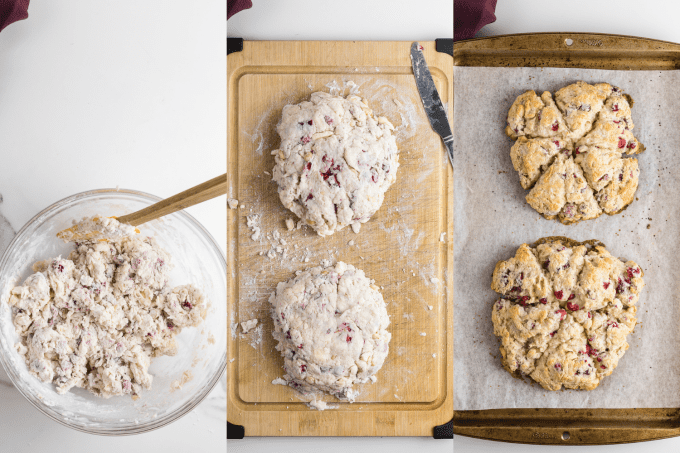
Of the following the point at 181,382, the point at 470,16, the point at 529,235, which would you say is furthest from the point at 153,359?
the point at 470,16

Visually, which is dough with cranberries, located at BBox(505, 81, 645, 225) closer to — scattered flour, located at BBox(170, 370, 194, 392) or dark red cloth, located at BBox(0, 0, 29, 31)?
scattered flour, located at BBox(170, 370, 194, 392)

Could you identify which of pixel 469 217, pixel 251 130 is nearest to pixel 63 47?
pixel 251 130

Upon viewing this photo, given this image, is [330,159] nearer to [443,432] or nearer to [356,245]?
[356,245]

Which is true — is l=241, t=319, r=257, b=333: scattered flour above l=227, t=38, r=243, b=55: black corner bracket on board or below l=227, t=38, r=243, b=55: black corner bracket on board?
below

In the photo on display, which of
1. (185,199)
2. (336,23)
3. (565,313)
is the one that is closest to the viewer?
(185,199)

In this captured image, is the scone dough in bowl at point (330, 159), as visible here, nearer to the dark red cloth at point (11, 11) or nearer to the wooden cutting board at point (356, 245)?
the wooden cutting board at point (356, 245)

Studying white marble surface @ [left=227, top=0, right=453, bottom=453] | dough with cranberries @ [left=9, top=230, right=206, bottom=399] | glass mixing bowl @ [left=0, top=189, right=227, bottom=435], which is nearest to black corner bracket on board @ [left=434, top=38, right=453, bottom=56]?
white marble surface @ [left=227, top=0, right=453, bottom=453]
